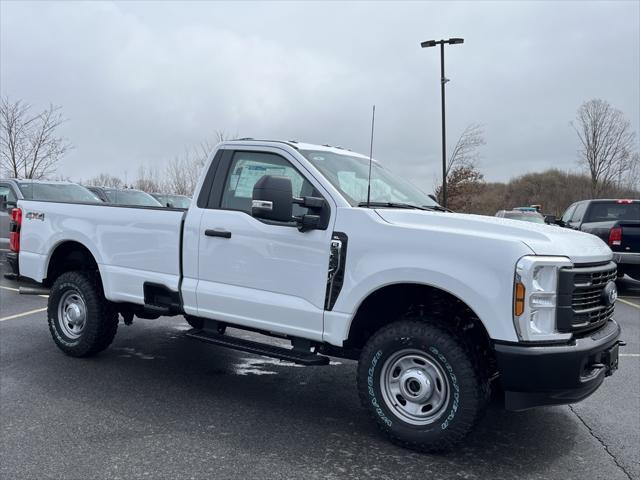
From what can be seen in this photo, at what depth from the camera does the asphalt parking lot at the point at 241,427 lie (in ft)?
11.6

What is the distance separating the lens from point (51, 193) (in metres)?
12.4

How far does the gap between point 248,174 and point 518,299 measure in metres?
2.41

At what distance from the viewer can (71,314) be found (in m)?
5.79

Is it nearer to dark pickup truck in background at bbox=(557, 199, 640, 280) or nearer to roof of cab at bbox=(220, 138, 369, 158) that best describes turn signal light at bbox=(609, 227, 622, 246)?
dark pickup truck in background at bbox=(557, 199, 640, 280)

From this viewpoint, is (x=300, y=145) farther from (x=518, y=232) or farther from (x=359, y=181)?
(x=518, y=232)

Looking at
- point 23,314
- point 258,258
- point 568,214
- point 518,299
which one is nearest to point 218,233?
point 258,258

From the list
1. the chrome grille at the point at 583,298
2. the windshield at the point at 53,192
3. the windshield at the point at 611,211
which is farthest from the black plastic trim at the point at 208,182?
the windshield at the point at 611,211

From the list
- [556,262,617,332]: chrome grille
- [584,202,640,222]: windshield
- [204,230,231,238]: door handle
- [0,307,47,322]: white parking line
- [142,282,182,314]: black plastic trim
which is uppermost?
[584,202,640,222]: windshield

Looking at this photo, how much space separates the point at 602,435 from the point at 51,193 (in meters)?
11.6

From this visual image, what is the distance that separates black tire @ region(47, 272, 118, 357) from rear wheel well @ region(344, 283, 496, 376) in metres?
2.70

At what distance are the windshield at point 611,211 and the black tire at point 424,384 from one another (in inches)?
415

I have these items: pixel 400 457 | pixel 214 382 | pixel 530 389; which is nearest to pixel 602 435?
pixel 530 389

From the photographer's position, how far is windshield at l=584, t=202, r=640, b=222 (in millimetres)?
12859

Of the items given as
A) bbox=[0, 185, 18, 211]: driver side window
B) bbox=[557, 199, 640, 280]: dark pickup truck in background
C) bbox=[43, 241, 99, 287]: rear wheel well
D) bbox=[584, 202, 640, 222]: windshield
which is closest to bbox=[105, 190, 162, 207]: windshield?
bbox=[0, 185, 18, 211]: driver side window
